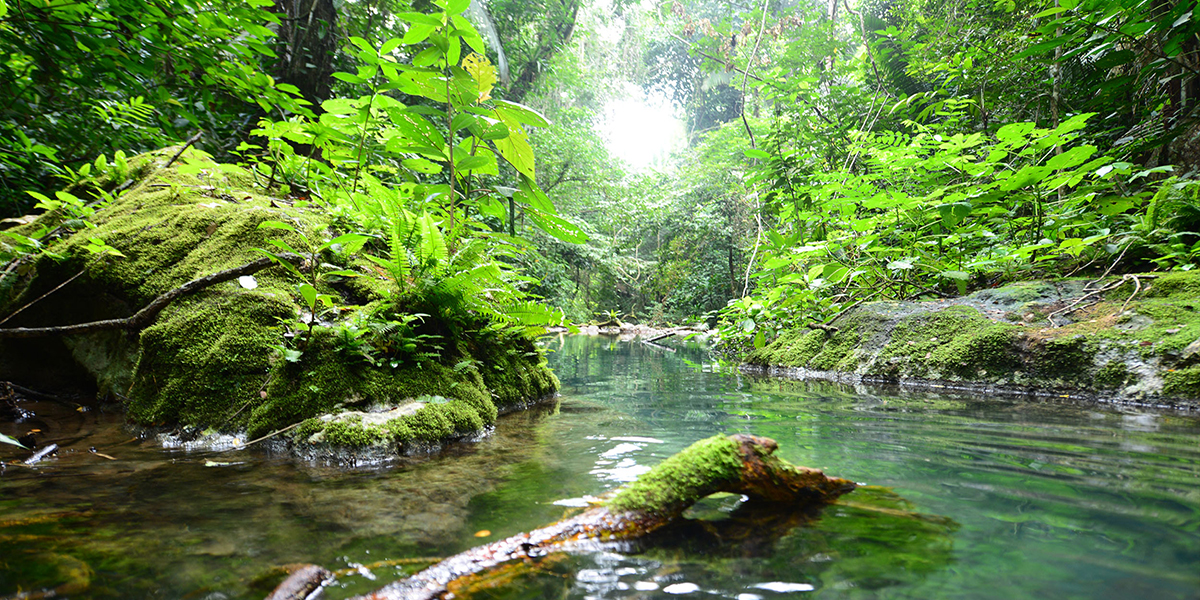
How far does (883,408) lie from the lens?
352 centimetres

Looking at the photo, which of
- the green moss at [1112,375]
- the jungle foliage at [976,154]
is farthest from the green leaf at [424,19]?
the green moss at [1112,375]

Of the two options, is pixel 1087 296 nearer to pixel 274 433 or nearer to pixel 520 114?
pixel 520 114

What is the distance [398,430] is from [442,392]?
0.49 meters

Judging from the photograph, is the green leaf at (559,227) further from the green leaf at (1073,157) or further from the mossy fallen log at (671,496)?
A: the green leaf at (1073,157)

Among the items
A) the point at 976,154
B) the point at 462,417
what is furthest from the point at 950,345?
the point at 462,417

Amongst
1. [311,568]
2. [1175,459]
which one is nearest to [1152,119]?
[1175,459]

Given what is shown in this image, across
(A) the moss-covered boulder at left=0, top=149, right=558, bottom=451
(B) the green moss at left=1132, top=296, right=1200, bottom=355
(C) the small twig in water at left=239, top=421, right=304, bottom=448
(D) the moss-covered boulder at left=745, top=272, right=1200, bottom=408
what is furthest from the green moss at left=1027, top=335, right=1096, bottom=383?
(C) the small twig in water at left=239, top=421, right=304, bottom=448

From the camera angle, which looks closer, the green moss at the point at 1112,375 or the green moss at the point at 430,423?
the green moss at the point at 430,423

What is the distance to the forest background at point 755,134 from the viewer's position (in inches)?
128

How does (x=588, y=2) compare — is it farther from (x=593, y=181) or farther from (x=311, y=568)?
(x=311, y=568)

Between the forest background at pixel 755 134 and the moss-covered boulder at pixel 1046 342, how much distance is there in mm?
419

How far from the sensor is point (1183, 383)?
10.3 feet

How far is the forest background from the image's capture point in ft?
10.7

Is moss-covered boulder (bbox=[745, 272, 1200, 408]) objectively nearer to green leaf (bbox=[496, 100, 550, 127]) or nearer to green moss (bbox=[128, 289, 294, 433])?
green leaf (bbox=[496, 100, 550, 127])
